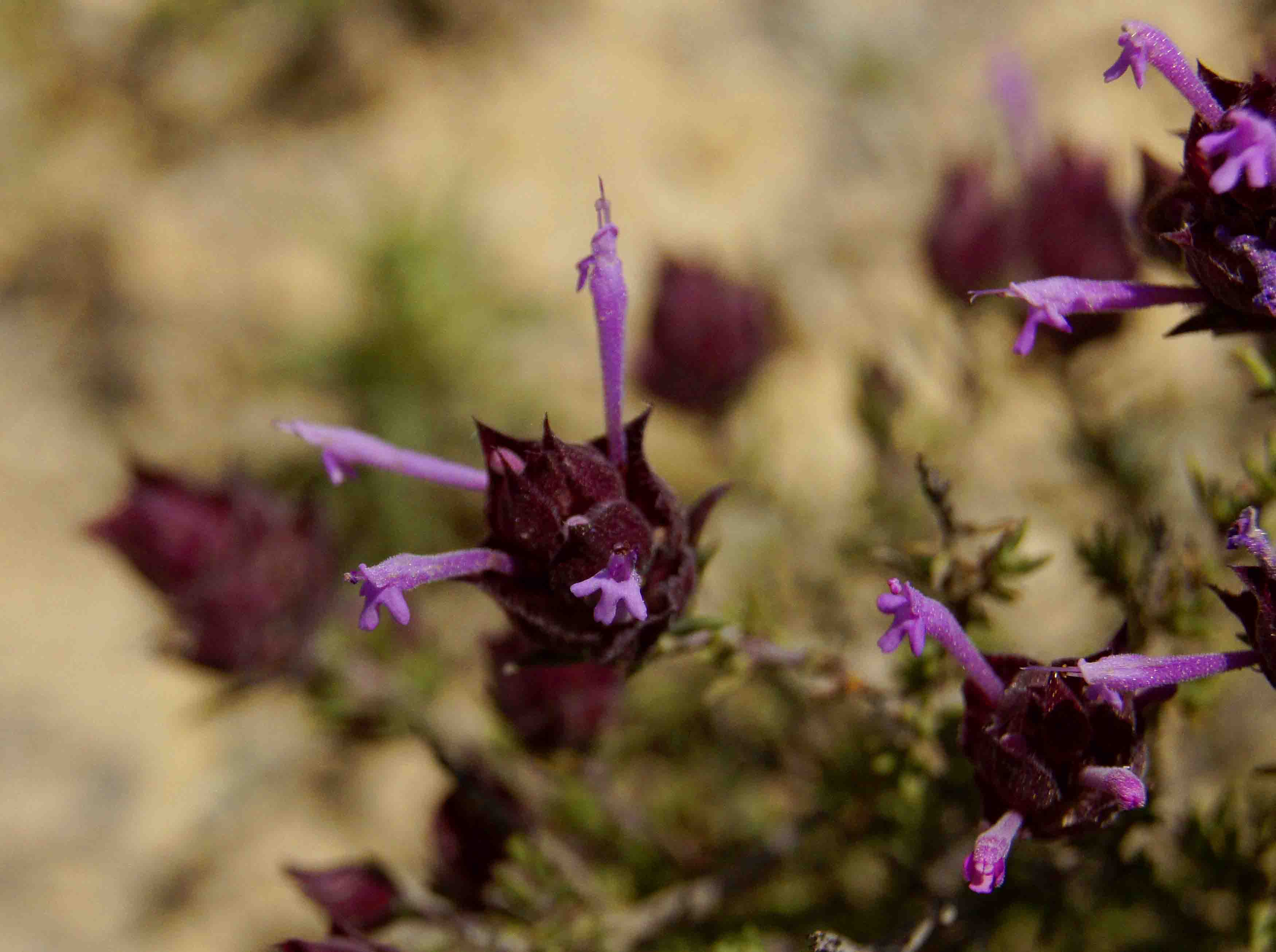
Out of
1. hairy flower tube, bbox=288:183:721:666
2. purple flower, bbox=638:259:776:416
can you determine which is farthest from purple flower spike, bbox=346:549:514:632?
purple flower, bbox=638:259:776:416

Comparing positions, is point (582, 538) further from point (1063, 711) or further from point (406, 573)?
point (1063, 711)

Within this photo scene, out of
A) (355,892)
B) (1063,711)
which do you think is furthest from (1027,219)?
(355,892)

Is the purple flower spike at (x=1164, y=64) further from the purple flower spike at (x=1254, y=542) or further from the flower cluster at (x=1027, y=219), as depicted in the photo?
the flower cluster at (x=1027, y=219)

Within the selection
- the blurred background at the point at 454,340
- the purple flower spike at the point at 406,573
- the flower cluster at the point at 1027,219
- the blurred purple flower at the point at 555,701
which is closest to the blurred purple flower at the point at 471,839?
the blurred purple flower at the point at 555,701

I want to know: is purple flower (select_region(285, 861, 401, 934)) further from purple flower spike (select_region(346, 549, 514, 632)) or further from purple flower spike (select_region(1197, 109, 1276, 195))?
purple flower spike (select_region(1197, 109, 1276, 195))

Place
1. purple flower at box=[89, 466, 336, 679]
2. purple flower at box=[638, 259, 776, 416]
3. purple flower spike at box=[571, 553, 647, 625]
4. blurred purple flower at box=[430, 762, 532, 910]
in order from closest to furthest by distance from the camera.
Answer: purple flower spike at box=[571, 553, 647, 625], blurred purple flower at box=[430, 762, 532, 910], purple flower at box=[89, 466, 336, 679], purple flower at box=[638, 259, 776, 416]

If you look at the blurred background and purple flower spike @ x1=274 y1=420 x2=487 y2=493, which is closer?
purple flower spike @ x1=274 y1=420 x2=487 y2=493

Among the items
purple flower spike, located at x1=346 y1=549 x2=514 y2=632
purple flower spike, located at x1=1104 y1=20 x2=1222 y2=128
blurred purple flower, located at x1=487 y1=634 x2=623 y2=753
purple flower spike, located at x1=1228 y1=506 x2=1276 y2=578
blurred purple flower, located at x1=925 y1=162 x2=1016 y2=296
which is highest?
purple flower spike, located at x1=1104 y1=20 x2=1222 y2=128
